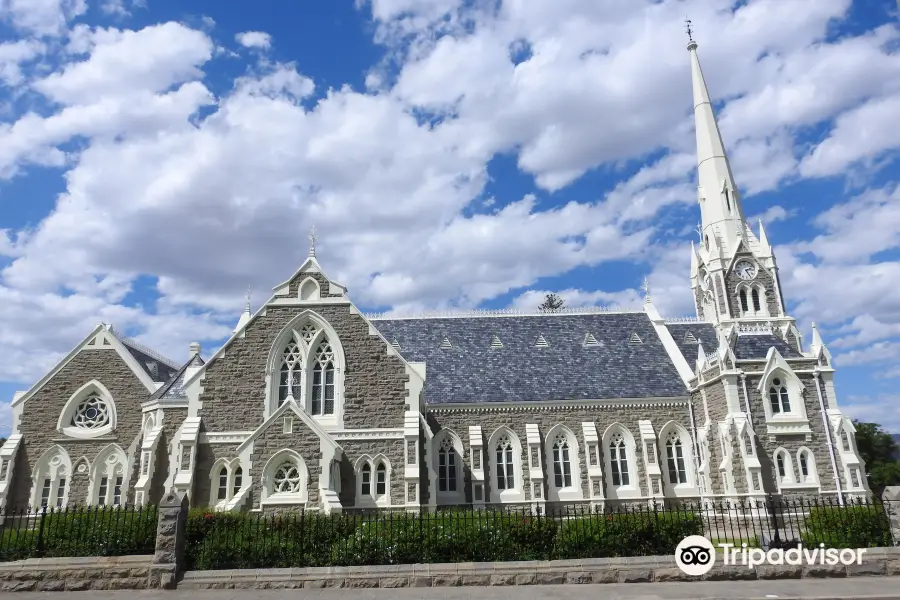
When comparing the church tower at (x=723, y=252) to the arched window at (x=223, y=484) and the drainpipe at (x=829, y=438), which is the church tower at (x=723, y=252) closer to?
the drainpipe at (x=829, y=438)

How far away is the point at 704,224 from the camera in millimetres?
37719

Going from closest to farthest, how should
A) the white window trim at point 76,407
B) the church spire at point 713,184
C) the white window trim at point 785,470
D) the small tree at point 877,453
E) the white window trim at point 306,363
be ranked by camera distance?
the white window trim at point 306,363
the white window trim at point 785,470
the white window trim at point 76,407
the church spire at point 713,184
the small tree at point 877,453

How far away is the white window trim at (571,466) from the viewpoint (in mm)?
26555

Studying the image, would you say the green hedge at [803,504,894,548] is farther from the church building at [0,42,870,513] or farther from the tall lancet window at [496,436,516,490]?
the tall lancet window at [496,436,516,490]

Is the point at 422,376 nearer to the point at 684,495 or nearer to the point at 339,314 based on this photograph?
the point at 339,314

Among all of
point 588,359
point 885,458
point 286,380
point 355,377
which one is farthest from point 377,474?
point 885,458

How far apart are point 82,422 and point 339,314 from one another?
14839mm

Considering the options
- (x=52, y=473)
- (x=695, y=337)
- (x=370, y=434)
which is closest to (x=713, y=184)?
(x=695, y=337)

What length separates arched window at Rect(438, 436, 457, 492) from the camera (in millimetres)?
26875

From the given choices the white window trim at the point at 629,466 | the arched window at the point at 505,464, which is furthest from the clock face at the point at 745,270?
the arched window at the point at 505,464

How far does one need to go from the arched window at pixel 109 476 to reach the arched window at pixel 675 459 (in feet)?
82.0

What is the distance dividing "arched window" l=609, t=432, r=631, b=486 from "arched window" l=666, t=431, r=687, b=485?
1.99 m

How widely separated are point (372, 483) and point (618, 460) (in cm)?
1274

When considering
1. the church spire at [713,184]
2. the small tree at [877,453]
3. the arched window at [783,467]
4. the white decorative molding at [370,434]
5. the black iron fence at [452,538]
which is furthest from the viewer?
the small tree at [877,453]
